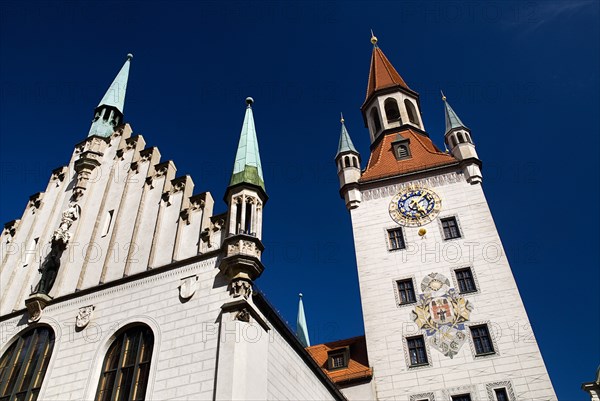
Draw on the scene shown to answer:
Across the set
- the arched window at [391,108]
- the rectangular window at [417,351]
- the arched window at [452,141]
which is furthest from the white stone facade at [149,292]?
the arched window at [391,108]

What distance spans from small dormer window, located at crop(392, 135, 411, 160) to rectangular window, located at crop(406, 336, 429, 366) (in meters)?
11.3

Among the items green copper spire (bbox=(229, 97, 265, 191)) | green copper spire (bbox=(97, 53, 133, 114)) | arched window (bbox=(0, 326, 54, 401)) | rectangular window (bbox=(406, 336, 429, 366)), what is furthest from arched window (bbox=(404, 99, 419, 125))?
arched window (bbox=(0, 326, 54, 401))

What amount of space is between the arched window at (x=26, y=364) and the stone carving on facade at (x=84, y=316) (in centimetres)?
100

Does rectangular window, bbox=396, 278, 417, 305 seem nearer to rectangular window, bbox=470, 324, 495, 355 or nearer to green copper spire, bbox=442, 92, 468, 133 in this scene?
rectangular window, bbox=470, 324, 495, 355

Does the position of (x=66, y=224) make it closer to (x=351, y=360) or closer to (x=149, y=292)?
(x=149, y=292)

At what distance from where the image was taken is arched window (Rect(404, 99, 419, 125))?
3447 cm

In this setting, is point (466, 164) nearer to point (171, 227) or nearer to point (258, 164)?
point (258, 164)

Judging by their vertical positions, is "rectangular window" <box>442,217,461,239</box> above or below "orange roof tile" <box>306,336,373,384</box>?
above

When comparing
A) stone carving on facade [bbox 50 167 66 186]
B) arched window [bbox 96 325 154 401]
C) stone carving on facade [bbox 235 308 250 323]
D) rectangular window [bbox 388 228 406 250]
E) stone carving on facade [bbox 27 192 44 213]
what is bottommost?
arched window [bbox 96 325 154 401]

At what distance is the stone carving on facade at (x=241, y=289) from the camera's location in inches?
455

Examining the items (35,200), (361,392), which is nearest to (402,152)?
(361,392)

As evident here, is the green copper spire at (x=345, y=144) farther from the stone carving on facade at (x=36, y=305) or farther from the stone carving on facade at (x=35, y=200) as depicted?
the stone carving on facade at (x=36, y=305)

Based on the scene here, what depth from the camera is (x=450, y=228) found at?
2428 centimetres

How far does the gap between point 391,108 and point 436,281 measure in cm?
1622
